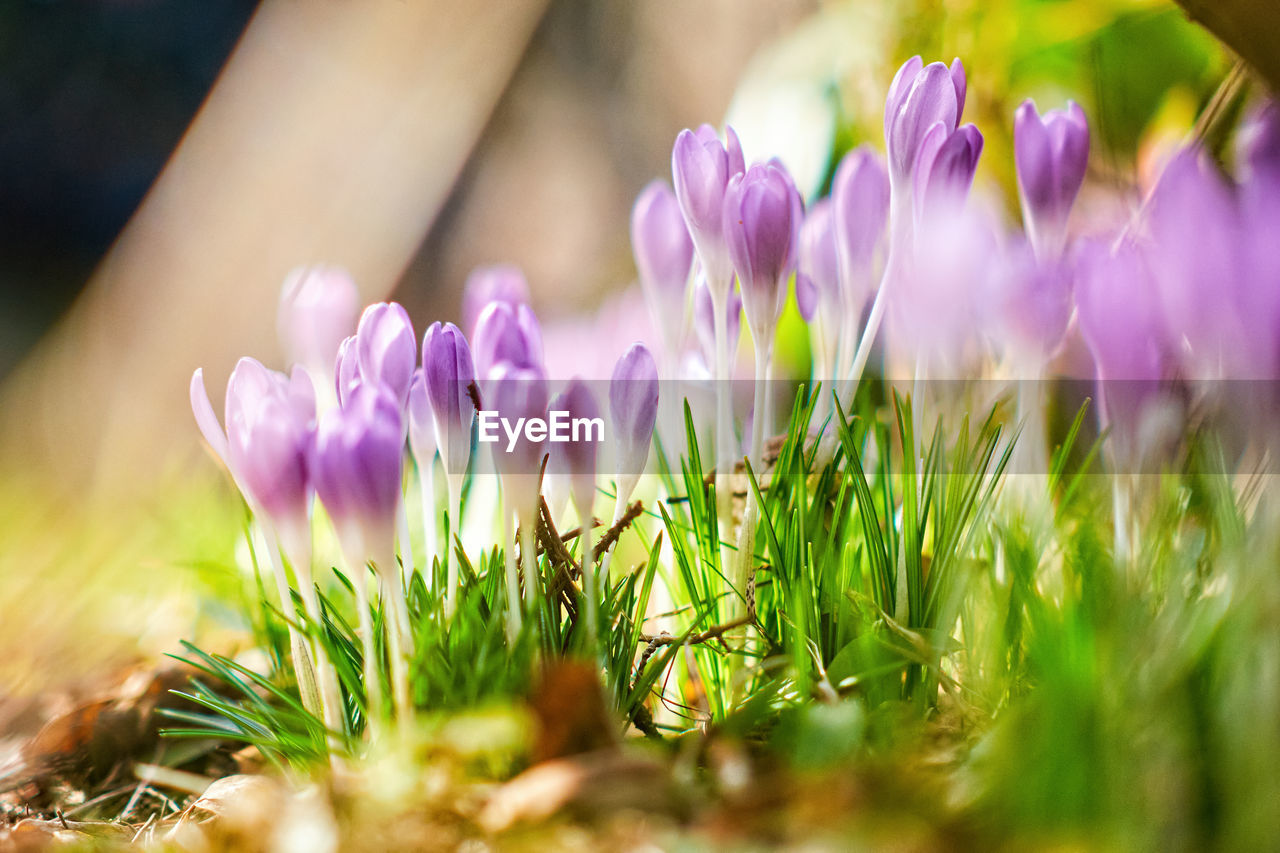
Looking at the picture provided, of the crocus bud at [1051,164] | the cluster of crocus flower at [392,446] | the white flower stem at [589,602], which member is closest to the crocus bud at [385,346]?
the cluster of crocus flower at [392,446]

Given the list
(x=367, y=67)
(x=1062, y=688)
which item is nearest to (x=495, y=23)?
(x=367, y=67)

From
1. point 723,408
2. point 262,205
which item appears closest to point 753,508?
point 723,408

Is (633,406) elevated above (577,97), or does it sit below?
below

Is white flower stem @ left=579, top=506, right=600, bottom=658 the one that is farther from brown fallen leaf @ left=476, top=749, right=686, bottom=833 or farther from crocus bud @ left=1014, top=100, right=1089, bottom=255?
crocus bud @ left=1014, top=100, right=1089, bottom=255

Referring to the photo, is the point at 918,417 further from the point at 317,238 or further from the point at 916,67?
the point at 317,238

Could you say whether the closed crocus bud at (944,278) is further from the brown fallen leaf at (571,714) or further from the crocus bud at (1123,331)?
the brown fallen leaf at (571,714)

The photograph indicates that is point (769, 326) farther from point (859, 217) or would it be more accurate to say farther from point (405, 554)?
point (405, 554)
